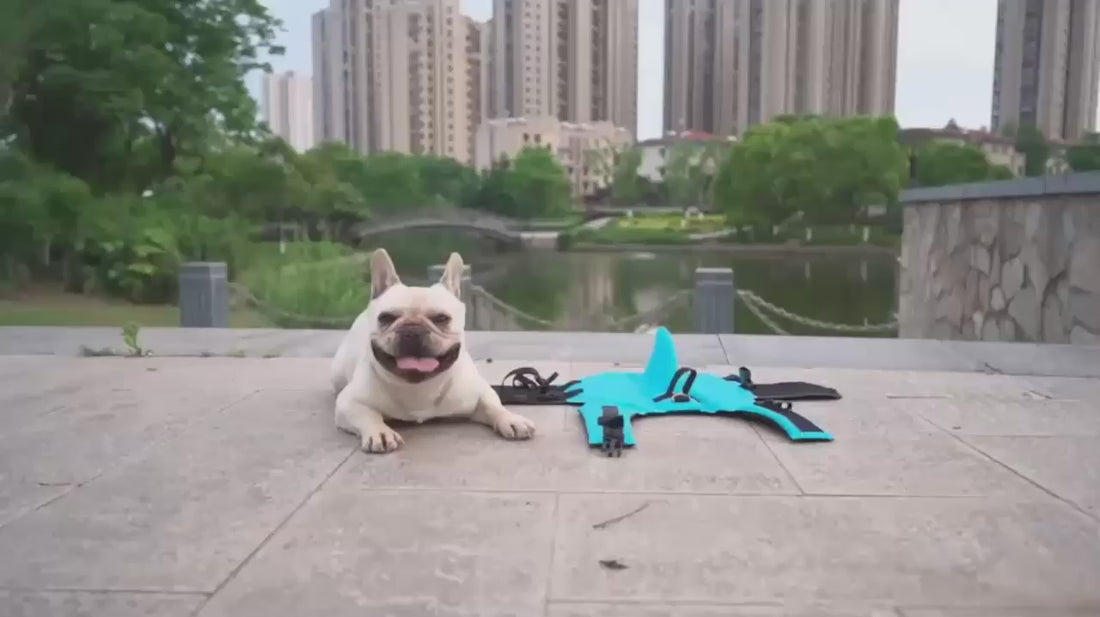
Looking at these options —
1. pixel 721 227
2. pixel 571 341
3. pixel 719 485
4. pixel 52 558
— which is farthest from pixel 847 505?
pixel 721 227

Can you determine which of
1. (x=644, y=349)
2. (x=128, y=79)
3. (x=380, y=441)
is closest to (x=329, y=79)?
(x=128, y=79)

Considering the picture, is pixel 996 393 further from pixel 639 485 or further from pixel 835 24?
pixel 835 24

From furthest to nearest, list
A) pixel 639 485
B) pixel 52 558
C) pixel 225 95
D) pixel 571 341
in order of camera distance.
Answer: pixel 225 95 < pixel 571 341 < pixel 639 485 < pixel 52 558

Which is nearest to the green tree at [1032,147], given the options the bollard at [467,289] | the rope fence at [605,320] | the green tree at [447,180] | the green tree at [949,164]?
the green tree at [949,164]

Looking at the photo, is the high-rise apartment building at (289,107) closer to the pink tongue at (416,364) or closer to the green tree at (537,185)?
the green tree at (537,185)

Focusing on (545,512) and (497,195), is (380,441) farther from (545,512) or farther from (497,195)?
(497,195)

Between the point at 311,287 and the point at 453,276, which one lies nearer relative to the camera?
the point at 453,276
